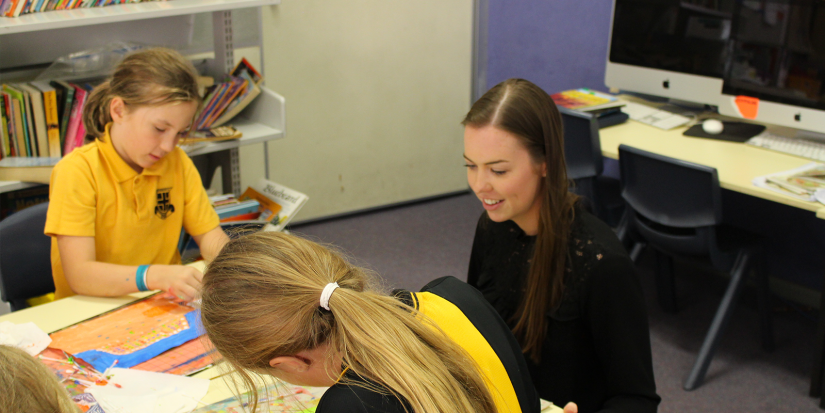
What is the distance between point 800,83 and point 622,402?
191cm

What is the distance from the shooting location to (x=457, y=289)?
1.00m

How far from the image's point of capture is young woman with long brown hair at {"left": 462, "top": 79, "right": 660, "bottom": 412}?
1.20 meters

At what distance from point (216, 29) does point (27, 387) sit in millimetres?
1938

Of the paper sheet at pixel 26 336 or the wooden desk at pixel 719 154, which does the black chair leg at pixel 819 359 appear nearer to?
the wooden desk at pixel 719 154

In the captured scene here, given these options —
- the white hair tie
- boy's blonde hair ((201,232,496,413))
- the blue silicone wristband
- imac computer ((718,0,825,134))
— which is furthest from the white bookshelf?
imac computer ((718,0,825,134))

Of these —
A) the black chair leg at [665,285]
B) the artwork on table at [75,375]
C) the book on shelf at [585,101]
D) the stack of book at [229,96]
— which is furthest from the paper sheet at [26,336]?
the black chair leg at [665,285]

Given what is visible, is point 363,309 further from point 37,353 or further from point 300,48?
point 300,48

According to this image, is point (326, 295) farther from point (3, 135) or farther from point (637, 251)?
point (637, 251)

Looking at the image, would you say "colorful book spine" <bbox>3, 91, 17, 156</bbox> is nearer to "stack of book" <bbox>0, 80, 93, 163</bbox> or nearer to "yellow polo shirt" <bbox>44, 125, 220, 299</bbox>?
"stack of book" <bbox>0, 80, 93, 163</bbox>

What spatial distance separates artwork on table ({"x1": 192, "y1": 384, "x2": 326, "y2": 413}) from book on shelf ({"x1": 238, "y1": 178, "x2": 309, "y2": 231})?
38.5 inches

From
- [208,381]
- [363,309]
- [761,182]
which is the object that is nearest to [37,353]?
[208,381]

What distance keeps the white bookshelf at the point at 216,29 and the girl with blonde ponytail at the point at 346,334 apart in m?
1.31

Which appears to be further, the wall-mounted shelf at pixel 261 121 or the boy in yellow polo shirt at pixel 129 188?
the wall-mounted shelf at pixel 261 121

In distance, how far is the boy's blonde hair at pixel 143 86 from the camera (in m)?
1.63
